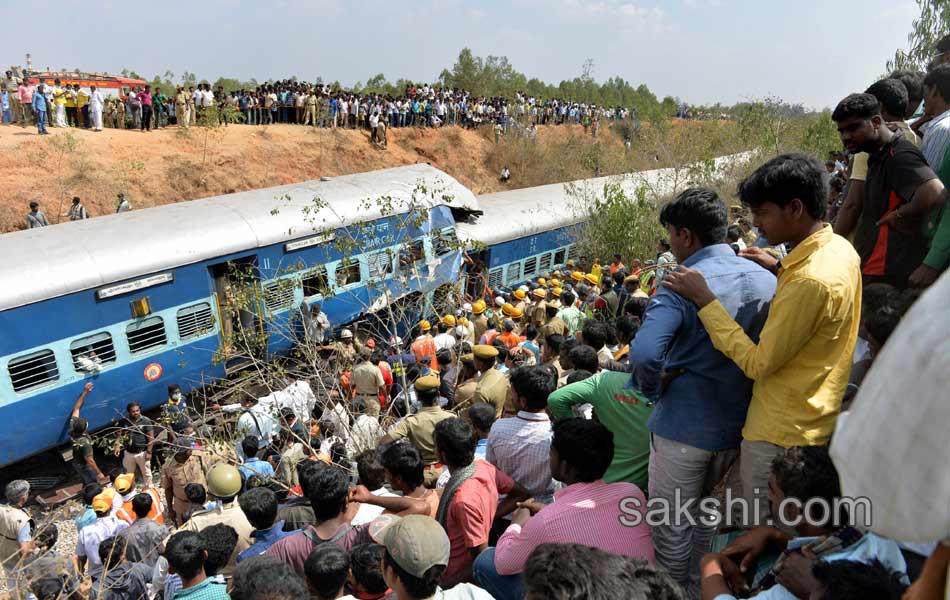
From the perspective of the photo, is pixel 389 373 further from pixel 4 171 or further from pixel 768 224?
pixel 4 171

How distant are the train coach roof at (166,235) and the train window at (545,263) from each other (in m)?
4.56

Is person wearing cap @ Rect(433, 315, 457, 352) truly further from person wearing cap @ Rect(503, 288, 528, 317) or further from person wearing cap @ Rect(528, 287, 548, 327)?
person wearing cap @ Rect(503, 288, 528, 317)

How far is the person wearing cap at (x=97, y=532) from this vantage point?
539 centimetres

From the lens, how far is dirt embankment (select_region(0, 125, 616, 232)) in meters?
18.7

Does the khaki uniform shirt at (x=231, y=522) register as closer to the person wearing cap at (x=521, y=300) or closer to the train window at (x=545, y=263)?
the person wearing cap at (x=521, y=300)

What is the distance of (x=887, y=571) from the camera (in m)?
2.01

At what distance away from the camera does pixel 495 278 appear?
50.2 ft

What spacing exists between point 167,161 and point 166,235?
14.1 m

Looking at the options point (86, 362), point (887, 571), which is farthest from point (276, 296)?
point (887, 571)

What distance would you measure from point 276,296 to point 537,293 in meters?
4.31

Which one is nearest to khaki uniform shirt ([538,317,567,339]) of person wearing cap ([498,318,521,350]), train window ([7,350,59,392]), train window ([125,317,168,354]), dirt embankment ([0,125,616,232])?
person wearing cap ([498,318,521,350])

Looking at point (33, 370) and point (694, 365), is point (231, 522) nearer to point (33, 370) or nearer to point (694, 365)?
point (694, 365)

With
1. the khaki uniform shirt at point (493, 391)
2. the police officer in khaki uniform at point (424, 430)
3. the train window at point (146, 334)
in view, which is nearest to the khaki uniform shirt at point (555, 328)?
the khaki uniform shirt at point (493, 391)

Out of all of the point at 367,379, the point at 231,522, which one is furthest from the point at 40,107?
the point at 231,522
